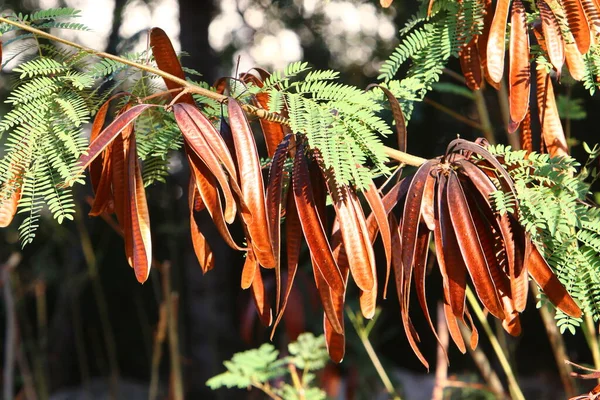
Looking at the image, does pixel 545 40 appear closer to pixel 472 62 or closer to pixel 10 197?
pixel 472 62

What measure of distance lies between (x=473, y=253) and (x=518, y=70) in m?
0.22

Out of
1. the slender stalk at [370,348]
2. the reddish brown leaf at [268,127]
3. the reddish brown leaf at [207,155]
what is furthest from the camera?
the slender stalk at [370,348]

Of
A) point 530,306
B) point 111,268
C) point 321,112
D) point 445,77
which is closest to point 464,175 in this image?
point 321,112

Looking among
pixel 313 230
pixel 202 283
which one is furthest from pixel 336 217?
pixel 202 283

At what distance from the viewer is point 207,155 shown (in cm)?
53

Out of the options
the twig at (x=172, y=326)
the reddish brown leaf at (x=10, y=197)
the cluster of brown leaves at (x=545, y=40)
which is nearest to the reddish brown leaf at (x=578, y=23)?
the cluster of brown leaves at (x=545, y=40)

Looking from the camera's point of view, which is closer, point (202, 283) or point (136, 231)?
point (136, 231)

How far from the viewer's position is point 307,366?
4.62 feet

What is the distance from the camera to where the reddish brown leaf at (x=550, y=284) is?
616 millimetres

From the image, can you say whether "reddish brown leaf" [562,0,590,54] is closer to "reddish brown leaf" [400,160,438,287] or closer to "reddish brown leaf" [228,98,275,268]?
"reddish brown leaf" [400,160,438,287]

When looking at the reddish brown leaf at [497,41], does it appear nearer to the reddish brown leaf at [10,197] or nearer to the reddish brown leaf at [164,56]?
the reddish brown leaf at [164,56]

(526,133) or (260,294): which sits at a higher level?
(526,133)

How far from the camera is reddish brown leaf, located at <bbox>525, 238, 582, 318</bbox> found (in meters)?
0.62

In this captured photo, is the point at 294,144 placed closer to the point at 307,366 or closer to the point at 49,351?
the point at 307,366
